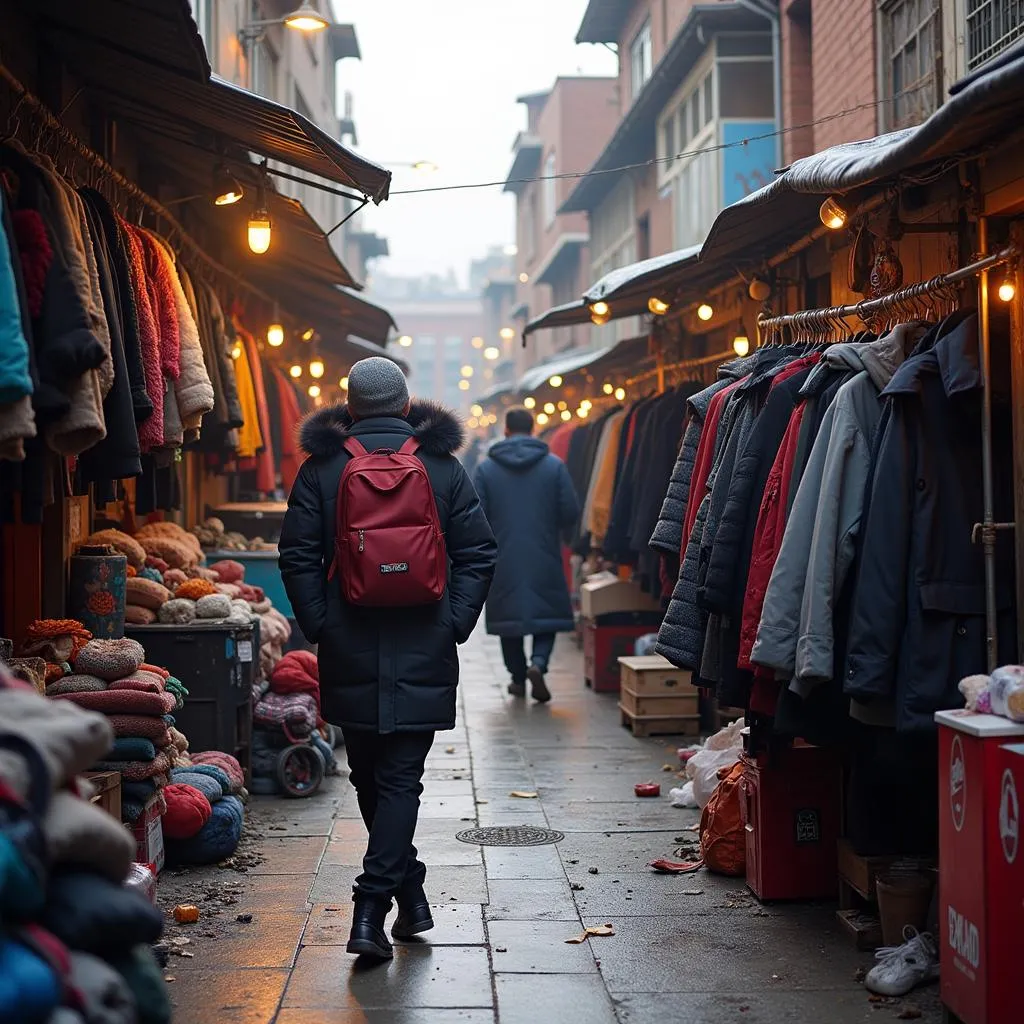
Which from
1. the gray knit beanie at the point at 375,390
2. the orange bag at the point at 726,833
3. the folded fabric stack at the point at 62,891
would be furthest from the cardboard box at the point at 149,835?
the folded fabric stack at the point at 62,891

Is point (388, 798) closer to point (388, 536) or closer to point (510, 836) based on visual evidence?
point (388, 536)

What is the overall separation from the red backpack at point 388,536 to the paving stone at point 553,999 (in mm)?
1451

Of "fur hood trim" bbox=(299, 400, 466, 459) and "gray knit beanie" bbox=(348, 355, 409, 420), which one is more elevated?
"gray knit beanie" bbox=(348, 355, 409, 420)

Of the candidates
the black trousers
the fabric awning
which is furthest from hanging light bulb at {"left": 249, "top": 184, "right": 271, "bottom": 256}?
the black trousers

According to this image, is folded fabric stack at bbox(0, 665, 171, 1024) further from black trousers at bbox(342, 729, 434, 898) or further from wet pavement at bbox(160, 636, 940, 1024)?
black trousers at bbox(342, 729, 434, 898)

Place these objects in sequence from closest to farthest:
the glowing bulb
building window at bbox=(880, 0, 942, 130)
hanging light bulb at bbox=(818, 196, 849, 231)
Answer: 1. hanging light bulb at bbox=(818, 196, 849, 231)
2. the glowing bulb
3. building window at bbox=(880, 0, 942, 130)

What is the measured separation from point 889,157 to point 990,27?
4331mm

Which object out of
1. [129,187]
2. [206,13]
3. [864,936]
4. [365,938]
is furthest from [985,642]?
[206,13]

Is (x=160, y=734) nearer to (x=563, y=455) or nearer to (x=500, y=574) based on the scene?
(x=500, y=574)

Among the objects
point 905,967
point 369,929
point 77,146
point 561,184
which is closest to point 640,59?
point 561,184

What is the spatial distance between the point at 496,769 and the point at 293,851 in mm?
2484

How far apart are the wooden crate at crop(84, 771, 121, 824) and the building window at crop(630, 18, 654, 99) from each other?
19.4m

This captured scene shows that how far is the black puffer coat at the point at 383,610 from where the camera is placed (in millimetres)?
5691

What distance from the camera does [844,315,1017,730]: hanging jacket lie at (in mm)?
5207
